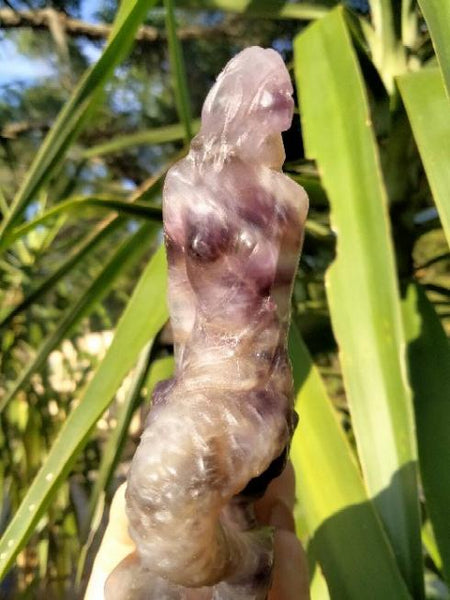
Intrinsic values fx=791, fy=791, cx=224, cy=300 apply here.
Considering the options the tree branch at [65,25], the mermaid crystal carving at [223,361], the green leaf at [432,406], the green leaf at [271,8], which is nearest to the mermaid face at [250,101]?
the mermaid crystal carving at [223,361]

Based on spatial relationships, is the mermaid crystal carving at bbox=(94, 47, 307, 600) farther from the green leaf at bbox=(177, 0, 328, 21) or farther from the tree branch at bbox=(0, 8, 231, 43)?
the tree branch at bbox=(0, 8, 231, 43)

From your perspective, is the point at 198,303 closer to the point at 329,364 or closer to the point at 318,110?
the point at 318,110

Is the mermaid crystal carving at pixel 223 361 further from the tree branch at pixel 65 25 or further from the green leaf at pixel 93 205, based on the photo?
the tree branch at pixel 65 25

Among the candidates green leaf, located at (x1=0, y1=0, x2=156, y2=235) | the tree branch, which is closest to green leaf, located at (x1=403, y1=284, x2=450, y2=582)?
green leaf, located at (x1=0, y1=0, x2=156, y2=235)

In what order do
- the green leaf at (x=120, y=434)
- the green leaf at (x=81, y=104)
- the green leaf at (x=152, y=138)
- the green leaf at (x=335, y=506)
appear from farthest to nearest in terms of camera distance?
1. the green leaf at (x=152, y=138)
2. the green leaf at (x=120, y=434)
3. the green leaf at (x=81, y=104)
4. the green leaf at (x=335, y=506)

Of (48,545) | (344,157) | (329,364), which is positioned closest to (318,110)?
(344,157)

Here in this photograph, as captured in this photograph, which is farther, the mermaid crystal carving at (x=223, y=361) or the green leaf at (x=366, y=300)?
the green leaf at (x=366, y=300)
